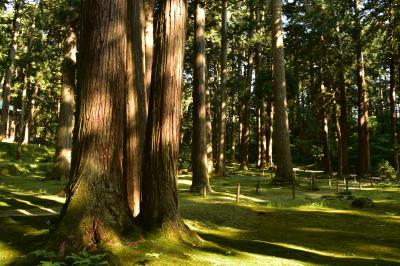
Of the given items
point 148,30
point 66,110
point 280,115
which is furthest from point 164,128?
point 66,110

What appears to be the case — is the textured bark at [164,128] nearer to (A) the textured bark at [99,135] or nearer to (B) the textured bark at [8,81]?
(A) the textured bark at [99,135]

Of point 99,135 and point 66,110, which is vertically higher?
point 66,110

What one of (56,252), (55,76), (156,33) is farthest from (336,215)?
(55,76)

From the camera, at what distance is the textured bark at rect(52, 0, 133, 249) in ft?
21.6

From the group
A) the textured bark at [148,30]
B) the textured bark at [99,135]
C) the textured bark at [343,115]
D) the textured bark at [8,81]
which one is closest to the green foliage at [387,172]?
the textured bark at [343,115]

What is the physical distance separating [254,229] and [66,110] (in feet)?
46.7

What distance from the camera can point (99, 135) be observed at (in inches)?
274

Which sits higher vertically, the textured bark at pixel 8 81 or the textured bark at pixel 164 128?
the textured bark at pixel 8 81

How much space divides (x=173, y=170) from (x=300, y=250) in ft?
11.5

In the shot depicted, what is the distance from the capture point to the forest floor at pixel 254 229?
274 inches

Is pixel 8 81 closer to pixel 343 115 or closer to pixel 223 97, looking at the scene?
pixel 223 97

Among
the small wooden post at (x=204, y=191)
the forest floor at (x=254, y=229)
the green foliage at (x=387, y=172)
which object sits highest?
the green foliage at (x=387, y=172)

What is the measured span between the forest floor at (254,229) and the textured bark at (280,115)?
2.16 meters

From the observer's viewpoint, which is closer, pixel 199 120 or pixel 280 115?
pixel 199 120
